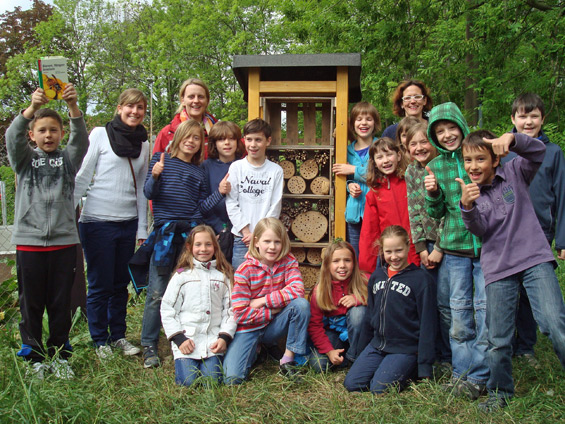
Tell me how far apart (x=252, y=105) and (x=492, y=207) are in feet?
8.11

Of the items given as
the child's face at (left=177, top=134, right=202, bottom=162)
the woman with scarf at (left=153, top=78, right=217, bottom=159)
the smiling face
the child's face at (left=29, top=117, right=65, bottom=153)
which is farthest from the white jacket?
the smiling face

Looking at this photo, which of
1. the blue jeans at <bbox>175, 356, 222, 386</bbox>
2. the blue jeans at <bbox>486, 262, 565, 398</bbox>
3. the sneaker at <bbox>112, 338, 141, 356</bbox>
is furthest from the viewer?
the sneaker at <bbox>112, 338, 141, 356</bbox>

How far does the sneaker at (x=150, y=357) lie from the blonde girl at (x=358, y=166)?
6.37ft

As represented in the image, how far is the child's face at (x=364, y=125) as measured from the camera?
14.9ft

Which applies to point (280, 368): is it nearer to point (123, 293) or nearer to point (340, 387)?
point (340, 387)

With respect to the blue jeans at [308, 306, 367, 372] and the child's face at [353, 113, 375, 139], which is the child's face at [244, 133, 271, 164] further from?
the blue jeans at [308, 306, 367, 372]

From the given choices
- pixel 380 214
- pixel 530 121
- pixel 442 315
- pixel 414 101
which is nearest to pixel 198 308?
pixel 380 214

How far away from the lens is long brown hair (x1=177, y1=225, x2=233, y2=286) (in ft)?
12.9

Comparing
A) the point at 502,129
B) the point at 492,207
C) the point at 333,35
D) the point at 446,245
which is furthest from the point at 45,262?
the point at 333,35

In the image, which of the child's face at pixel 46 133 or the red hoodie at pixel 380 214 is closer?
the child's face at pixel 46 133

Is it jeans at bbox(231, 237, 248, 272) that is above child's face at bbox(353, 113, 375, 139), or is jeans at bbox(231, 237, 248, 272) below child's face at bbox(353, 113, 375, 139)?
below

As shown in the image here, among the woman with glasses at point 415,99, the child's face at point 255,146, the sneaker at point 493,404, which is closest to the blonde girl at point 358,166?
the woman with glasses at point 415,99

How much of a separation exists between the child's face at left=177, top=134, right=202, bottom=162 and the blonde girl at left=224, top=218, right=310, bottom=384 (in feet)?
2.79

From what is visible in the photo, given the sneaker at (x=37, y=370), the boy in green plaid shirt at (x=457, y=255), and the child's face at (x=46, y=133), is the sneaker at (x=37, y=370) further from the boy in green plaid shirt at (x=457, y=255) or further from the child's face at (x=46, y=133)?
the boy in green plaid shirt at (x=457, y=255)
